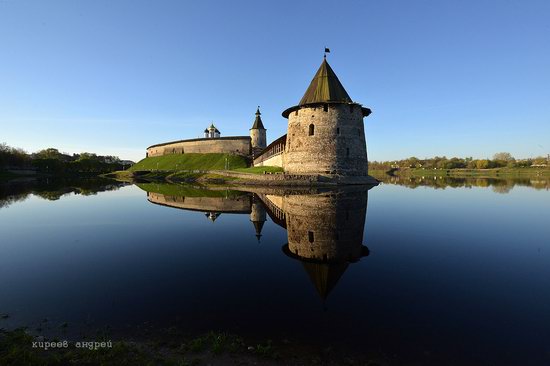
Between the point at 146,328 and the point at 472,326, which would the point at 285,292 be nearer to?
the point at 146,328

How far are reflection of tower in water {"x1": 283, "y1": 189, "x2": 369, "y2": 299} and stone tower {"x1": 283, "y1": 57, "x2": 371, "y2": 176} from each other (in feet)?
69.0

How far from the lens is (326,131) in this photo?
3572cm

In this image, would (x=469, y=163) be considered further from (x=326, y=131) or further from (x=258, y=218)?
(x=258, y=218)

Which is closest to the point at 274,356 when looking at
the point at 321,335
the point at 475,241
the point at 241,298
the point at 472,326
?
the point at 321,335

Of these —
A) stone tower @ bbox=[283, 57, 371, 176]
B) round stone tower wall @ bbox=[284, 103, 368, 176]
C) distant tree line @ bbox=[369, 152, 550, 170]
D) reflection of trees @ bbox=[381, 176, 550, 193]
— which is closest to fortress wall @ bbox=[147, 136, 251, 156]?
stone tower @ bbox=[283, 57, 371, 176]

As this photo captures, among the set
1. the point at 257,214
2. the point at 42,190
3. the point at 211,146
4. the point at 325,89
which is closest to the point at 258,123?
the point at 211,146

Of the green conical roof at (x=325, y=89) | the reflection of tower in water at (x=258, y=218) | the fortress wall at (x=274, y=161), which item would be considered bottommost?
the reflection of tower in water at (x=258, y=218)

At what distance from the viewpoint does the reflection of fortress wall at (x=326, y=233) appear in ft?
27.4

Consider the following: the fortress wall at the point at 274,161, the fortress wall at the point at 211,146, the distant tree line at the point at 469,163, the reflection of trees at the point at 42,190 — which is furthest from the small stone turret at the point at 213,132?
the distant tree line at the point at 469,163

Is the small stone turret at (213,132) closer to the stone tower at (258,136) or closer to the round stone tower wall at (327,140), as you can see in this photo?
the stone tower at (258,136)

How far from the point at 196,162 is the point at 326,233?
6418cm

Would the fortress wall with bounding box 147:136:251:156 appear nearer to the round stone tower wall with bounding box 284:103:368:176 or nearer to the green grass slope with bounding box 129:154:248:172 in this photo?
the green grass slope with bounding box 129:154:248:172

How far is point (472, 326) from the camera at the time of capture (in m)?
4.54

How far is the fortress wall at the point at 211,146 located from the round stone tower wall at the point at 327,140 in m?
33.4
